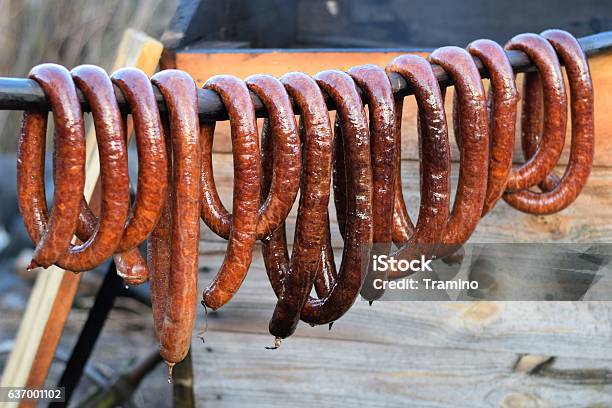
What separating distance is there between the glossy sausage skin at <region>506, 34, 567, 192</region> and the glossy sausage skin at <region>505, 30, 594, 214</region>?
0.03 meters

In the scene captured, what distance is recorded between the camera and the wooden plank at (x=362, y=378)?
134 centimetres

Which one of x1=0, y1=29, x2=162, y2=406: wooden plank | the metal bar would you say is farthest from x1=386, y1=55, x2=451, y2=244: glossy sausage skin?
the metal bar

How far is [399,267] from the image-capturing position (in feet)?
2.90

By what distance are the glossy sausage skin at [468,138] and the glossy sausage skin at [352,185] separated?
0.15 m

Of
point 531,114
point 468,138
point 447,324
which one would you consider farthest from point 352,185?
point 447,324

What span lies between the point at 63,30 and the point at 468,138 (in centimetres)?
389

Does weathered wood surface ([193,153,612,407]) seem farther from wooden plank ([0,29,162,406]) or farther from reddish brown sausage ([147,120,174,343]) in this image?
reddish brown sausage ([147,120,174,343])

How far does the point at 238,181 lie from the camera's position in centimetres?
73

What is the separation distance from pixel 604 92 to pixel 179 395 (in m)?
1.20

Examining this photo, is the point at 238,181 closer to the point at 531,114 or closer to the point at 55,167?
the point at 55,167

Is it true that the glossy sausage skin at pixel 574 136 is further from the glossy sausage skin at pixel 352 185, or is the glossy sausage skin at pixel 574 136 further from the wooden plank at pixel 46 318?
the wooden plank at pixel 46 318

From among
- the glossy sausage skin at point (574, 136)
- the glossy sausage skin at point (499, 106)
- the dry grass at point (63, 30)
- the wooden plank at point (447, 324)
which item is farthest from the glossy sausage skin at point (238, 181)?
the dry grass at point (63, 30)

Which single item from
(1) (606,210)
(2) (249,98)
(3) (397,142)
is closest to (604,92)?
(1) (606,210)

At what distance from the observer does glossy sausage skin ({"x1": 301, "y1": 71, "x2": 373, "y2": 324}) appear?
2.48 feet
